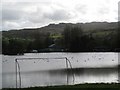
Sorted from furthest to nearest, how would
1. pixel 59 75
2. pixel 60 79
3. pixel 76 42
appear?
1. pixel 76 42
2. pixel 59 75
3. pixel 60 79

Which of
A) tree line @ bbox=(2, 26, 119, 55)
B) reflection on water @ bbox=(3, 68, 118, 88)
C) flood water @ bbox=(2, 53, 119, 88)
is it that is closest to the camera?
reflection on water @ bbox=(3, 68, 118, 88)

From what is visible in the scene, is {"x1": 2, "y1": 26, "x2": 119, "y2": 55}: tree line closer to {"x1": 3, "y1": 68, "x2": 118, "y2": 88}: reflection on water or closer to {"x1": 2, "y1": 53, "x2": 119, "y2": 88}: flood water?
{"x1": 2, "y1": 53, "x2": 119, "y2": 88}: flood water

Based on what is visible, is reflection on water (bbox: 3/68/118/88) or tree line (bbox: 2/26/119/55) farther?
tree line (bbox: 2/26/119/55)

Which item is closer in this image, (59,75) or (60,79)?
(60,79)

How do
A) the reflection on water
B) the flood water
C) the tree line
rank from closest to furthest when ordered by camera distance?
the reflection on water → the flood water → the tree line

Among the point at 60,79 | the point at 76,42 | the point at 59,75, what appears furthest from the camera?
the point at 76,42

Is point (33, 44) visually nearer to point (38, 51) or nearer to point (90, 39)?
point (38, 51)

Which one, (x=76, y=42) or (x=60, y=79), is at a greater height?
(x=76, y=42)

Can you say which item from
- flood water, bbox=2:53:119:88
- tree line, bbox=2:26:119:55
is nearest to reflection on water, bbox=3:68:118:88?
Result: flood water, bbox=2:53:119:88

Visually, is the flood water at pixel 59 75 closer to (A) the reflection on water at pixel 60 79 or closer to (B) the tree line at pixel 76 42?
(A) the reflection on water at pixel 60 79

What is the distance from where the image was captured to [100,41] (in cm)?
13000

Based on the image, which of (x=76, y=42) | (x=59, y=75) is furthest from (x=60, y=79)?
(x=76, y=42)

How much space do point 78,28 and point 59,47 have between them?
1161 cm

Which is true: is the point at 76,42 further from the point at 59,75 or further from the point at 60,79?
the point at 60,79
